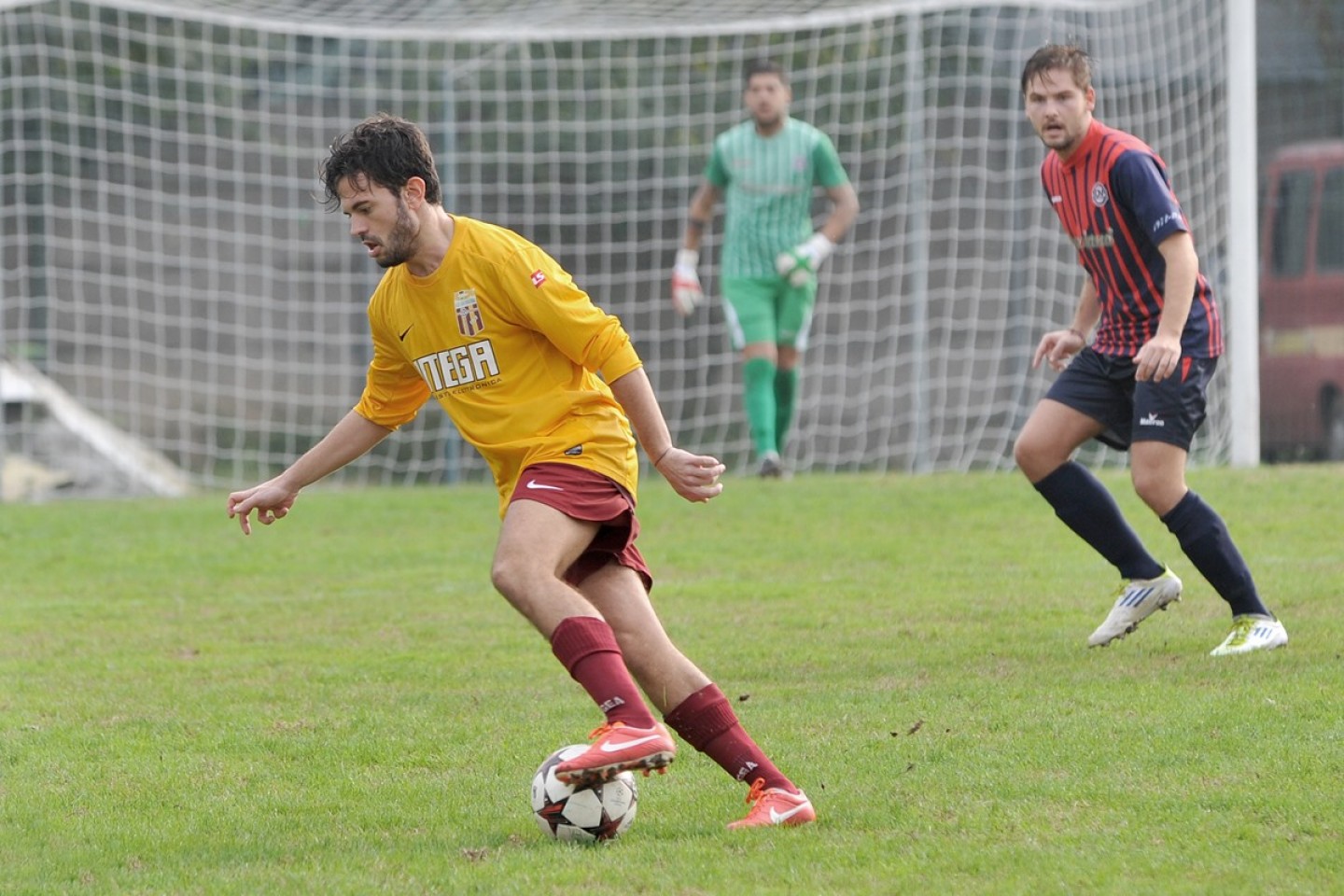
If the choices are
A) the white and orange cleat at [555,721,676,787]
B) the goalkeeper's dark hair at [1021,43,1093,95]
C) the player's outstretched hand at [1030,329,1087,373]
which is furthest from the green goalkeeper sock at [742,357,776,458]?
the white and orange cleat at [555,721,676,787]

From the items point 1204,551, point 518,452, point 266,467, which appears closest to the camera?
point 518,452

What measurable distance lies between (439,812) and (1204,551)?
2913 mm

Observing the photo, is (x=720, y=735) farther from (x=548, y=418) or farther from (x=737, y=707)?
(x=737, y=707)

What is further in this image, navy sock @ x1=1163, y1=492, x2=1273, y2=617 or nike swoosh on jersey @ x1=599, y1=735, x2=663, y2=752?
navy sock @ x1=1163, y1=492, x2=1273, y2=617

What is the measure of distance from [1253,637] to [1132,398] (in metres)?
0.88

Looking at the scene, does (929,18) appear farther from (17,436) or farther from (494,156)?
(17,436)

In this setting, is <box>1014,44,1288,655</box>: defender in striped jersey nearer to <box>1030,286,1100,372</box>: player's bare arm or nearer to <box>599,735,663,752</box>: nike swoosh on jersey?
<box>1030,286,1100,372</box>: player's bare arm

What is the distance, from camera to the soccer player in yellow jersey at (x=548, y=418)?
414cm

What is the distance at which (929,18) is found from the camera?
49.4ft

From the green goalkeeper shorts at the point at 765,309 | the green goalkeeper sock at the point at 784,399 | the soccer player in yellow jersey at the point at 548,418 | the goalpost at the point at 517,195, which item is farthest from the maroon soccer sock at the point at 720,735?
the goalpost at the point at 517,195

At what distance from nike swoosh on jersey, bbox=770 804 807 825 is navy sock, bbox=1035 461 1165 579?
2572mm

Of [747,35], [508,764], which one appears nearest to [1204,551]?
[508,764]

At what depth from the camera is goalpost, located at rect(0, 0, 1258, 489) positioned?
1454cm

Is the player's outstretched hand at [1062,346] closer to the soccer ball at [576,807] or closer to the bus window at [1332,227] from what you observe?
the soccer ball at [576,807]
